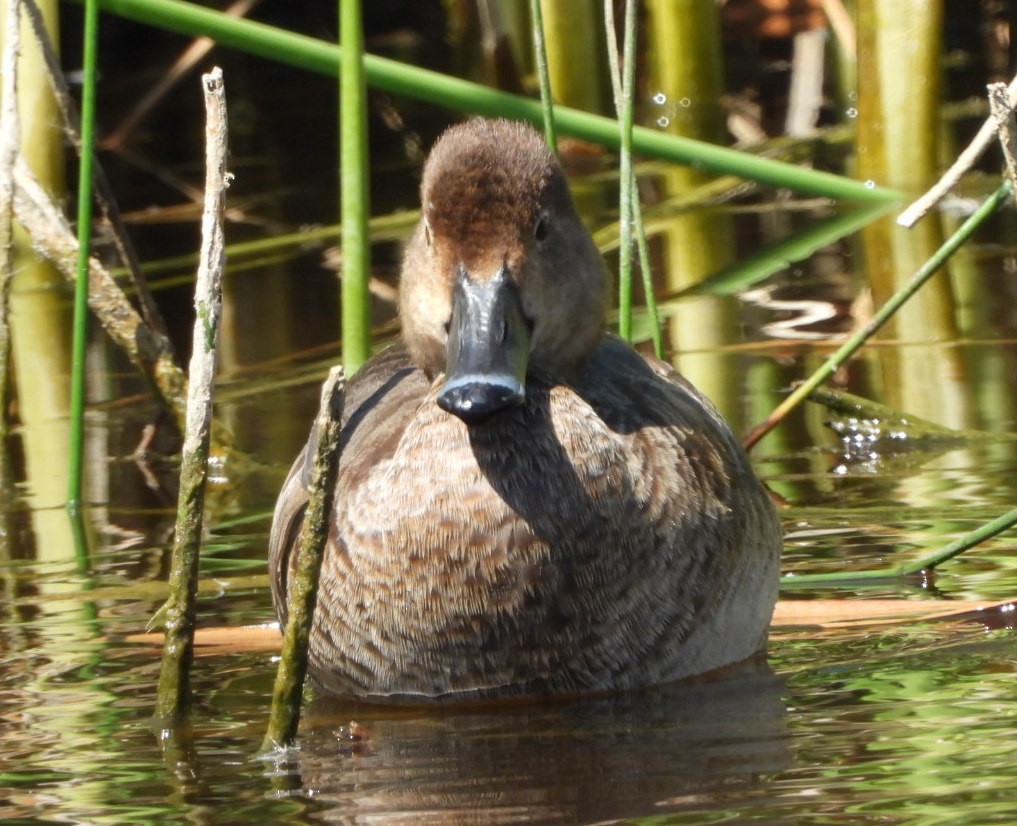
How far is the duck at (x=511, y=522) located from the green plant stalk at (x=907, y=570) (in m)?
0.44

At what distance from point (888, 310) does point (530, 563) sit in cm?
151

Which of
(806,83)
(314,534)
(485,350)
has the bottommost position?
(314,534)

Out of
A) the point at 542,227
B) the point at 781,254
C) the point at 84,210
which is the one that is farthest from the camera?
the point at 781,254

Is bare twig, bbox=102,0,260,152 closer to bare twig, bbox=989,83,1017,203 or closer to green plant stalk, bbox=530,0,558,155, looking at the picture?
green plant stalk, bbox=530,0,558,155

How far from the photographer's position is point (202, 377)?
3525 millimetres

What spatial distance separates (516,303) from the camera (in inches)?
162

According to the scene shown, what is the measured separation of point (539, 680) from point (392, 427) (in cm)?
69

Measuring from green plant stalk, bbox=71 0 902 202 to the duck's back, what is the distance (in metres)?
1.61

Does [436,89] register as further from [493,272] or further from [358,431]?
[493,272]

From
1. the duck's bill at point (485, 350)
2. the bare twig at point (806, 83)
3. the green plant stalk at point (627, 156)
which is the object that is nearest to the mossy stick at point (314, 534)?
the duck's bill at point (485, 350)

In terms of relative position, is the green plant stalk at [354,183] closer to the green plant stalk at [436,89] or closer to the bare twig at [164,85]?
the green plant stalk at [436,89]

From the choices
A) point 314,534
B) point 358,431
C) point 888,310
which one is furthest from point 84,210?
point 888,310

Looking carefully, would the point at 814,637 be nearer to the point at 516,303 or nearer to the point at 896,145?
the point at 516,303

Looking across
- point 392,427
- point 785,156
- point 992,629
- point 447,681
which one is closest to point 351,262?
point 392,427
